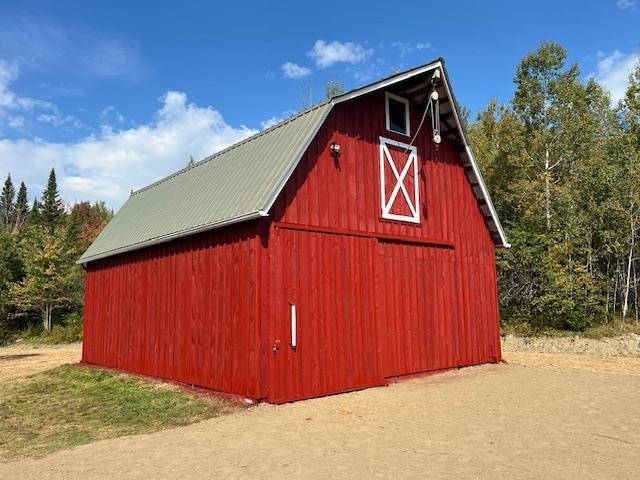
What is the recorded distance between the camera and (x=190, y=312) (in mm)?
11266

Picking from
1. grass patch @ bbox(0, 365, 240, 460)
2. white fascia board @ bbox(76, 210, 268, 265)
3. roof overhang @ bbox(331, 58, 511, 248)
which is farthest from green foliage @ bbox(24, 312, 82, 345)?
roof overhang @ bbox(331, 58, 511, 248)

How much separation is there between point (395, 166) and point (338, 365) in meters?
4.90

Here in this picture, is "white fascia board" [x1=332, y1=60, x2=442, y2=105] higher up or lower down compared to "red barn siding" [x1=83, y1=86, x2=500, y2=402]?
higher up

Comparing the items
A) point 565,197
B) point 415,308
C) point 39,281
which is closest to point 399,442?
point 415,308

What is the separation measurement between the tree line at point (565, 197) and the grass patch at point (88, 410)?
18033 mm

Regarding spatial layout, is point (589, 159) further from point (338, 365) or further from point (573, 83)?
point (338, 365)

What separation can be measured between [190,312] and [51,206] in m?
53.8

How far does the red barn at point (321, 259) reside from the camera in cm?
982

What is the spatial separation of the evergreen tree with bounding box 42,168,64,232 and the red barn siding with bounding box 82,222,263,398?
148 feet

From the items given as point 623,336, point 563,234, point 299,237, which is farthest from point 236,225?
point 563,234

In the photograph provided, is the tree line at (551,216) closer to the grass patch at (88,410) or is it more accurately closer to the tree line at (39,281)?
the tree line at (39,281)

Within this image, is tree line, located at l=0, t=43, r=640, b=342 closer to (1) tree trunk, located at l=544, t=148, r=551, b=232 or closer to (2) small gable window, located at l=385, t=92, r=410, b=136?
(1) tree trunk, located at l=544, t=148, r=551, b=232

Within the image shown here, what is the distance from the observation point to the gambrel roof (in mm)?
10203

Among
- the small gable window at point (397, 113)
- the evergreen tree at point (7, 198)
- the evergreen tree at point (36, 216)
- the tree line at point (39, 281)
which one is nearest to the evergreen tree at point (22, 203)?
the evergreen tree at point (7, 198)
